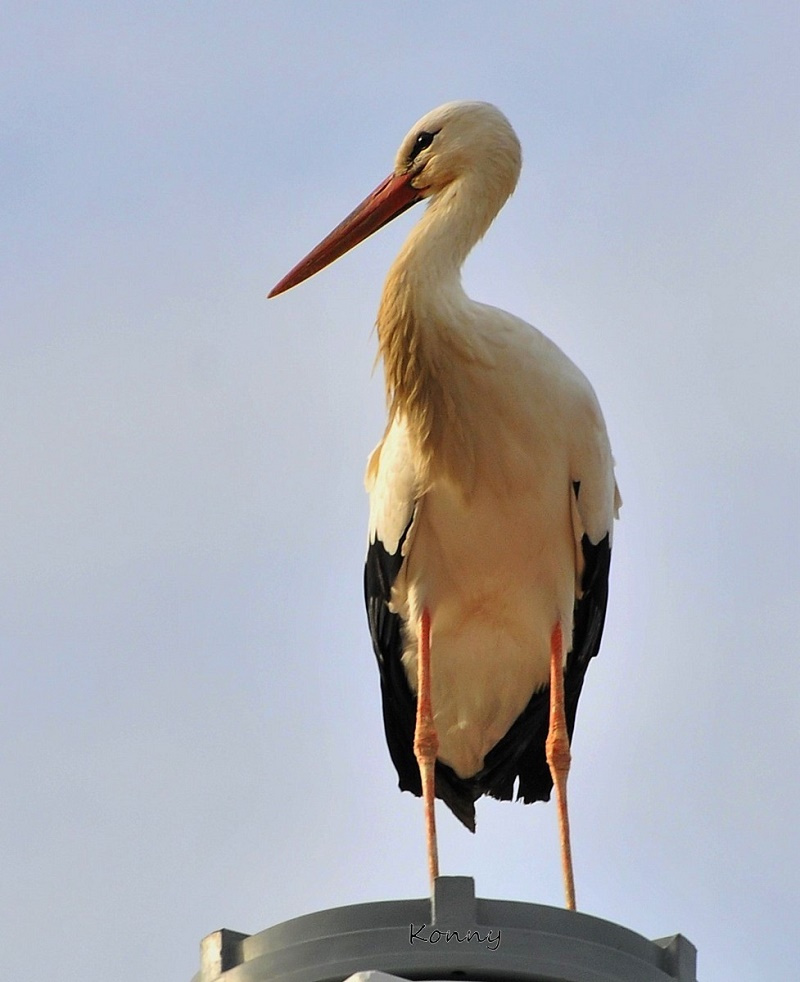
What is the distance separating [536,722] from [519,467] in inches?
38.6

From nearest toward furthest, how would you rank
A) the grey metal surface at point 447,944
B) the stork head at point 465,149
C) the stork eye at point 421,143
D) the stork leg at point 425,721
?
the grey metal surface at point 447,944 → the stork leg at point 425,721 → the stork head at point 465,149 → the stork eye at point 421,143

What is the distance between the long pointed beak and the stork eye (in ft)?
0.22

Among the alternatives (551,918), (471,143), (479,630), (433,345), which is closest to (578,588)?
(479,630)

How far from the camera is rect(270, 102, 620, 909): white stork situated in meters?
5.20

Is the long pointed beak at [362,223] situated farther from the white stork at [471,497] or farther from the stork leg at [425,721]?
the stork leg at [425,721]

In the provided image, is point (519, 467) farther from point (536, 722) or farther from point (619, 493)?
point (536, 722)

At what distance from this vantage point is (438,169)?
5598 mm

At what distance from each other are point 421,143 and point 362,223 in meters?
0.31

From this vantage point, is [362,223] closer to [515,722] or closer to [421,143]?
[421,143]

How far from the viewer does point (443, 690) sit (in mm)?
5668

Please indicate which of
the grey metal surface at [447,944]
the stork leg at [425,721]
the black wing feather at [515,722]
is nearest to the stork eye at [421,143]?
the black wing feather at [515,722]

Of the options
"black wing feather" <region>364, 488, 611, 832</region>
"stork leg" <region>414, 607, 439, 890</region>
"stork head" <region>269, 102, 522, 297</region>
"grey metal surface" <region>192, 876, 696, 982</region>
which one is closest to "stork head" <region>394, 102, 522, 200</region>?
"stork head" <region>269, 102, 522, 297</region>

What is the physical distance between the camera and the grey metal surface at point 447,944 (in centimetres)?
347

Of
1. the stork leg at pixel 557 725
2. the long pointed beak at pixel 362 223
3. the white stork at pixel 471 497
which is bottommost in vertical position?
the stork leg at pixel 557 725
